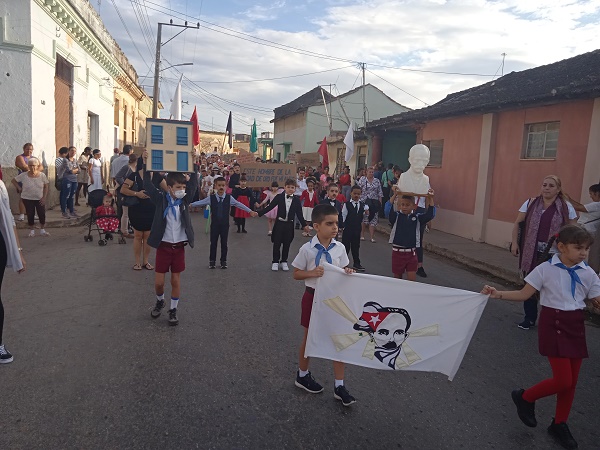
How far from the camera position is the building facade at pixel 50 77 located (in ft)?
41.9

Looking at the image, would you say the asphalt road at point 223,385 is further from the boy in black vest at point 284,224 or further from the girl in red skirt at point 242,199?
the girl in red skirt at point 242,199

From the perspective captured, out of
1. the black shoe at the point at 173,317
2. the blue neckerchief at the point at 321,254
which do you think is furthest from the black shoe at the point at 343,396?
the black shoe at the point at 173,317

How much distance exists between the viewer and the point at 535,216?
6.00 metres

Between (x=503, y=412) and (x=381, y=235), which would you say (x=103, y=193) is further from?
(x=503, y=412)

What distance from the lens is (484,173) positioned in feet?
43.5

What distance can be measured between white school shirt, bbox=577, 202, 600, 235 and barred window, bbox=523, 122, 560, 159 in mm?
4242

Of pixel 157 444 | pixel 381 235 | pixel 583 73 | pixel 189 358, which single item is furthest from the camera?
pixel 381 235

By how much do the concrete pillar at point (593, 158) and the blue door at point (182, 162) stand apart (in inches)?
320

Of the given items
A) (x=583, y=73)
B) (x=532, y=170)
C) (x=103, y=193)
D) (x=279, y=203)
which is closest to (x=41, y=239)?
(x=103, y=193)

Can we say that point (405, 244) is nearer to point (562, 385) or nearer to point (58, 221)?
point (562, 385)

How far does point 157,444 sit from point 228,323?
8.23 ft

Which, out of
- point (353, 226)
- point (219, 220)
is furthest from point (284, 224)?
point (353, 226)

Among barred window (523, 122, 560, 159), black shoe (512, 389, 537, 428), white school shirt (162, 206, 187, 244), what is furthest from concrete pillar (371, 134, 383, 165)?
black shoe (512, 389, 537, 428)

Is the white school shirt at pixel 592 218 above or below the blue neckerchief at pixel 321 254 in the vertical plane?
above
